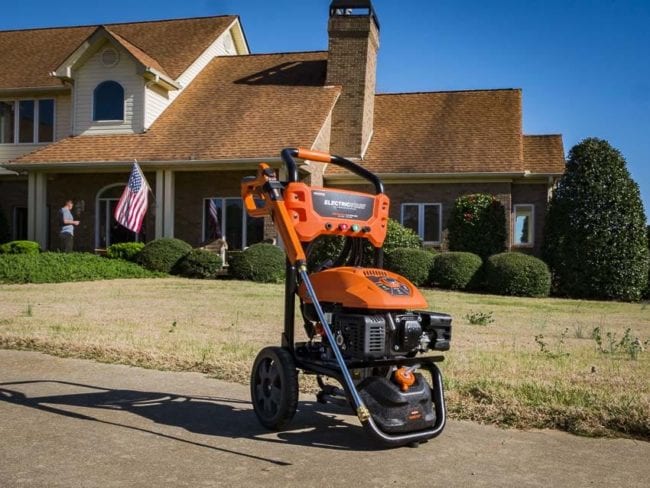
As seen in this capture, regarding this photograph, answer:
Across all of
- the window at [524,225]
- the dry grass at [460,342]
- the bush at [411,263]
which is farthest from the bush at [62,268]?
the window at [524,225]

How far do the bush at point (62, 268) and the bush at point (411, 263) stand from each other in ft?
20.8

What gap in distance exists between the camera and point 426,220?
22000 mm

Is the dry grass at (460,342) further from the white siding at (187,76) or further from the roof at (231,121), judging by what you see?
the white siding at (187,76)

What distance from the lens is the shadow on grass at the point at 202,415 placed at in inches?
176

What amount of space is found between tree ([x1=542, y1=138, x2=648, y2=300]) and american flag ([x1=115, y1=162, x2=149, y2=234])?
11362mm

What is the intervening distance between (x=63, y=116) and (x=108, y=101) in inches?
88.6

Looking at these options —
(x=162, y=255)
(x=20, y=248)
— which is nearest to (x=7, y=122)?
(x=20, y=248)

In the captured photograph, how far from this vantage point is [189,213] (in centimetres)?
2216

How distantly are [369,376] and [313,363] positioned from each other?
0.37 meters

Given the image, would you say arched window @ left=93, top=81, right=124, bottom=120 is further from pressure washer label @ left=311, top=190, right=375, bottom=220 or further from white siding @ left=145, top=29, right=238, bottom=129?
pressure washer label @ left=311, top=190, right=375, bottom=220

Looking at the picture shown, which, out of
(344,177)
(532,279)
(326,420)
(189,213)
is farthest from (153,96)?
(326,420)

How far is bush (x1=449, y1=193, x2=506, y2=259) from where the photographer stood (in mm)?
20656

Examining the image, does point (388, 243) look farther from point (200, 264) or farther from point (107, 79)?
point (107, 79)

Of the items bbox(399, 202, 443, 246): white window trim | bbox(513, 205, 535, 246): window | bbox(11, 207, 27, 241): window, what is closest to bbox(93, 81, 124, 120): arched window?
→ bbox(11, 207, 27, 241): window
